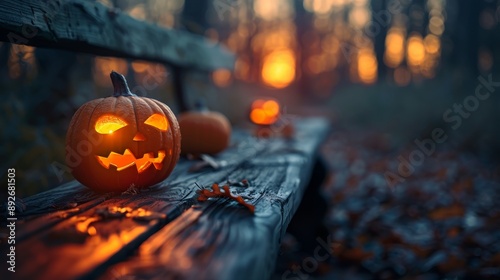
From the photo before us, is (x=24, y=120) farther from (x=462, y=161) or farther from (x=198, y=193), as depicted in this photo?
(x=462, y=161)

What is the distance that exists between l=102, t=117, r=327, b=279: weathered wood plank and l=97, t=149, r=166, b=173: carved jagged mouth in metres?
0.39

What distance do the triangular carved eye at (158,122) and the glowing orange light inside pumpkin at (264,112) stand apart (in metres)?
2.49

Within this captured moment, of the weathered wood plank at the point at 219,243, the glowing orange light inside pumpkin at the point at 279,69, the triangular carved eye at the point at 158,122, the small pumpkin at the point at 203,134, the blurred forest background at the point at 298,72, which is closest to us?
the weathered wood plank at the point at 219,243

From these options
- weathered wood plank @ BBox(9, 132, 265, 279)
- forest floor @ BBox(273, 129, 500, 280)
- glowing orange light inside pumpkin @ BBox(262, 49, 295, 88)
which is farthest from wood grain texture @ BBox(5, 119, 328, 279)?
glowing orange light inside pumpkin @ BBox(262, 49, 295, 88)

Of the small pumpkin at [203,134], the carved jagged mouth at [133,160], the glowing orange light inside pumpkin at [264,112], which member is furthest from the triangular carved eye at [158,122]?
the glowing orange light inside pumpkin at [264,112]

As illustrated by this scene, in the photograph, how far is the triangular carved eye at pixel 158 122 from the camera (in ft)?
5.73

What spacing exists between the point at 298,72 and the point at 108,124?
22486 mm

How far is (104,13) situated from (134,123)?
782 millimetres

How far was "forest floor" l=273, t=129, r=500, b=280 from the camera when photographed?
2.76m

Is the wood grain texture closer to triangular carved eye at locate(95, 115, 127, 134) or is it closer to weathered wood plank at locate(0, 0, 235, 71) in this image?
triangular carved eye at locate(95, 115, 127, 134)

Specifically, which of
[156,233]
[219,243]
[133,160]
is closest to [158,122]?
[133,160]

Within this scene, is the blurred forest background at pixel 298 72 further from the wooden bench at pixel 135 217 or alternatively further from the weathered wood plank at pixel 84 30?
the wooden bench at pixel 135 217

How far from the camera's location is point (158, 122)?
1.78 m

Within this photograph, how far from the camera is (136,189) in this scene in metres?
1.64
